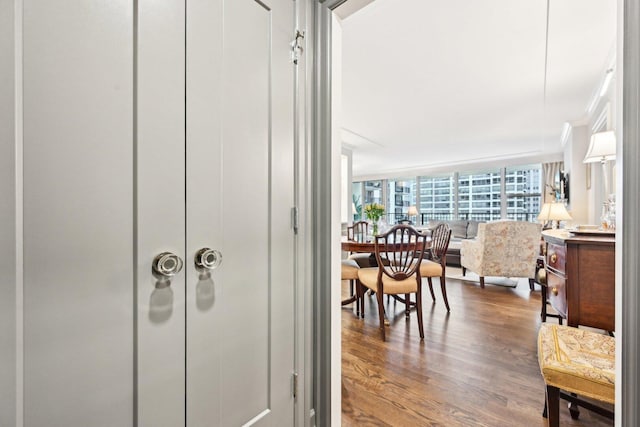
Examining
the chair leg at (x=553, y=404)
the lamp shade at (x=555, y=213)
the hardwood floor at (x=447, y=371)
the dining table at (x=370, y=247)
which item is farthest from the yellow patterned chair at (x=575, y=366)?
the lamp shade at (x=555, y=213)

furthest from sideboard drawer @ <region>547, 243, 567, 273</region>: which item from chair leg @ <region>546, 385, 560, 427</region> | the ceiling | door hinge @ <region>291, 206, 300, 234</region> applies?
the ceiling

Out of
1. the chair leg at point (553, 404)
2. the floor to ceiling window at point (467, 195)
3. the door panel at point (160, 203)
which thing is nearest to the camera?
the door panel at point (160, 203)

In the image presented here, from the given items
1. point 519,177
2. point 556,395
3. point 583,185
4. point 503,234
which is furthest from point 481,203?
point 556,395

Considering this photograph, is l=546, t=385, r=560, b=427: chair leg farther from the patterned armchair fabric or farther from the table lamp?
the table lamp

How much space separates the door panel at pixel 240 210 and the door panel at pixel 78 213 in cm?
17

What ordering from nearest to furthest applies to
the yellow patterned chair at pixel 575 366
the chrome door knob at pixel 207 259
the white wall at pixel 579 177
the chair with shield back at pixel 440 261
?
the chrome door knob at pixel 207 259 → the yellow patterned chair at pixel 575 366 → the chair with shield back at pixel 440 261 → the white wall at pixel 579 177

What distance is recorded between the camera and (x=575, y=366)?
1.19 metres

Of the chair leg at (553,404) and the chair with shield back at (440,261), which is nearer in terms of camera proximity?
the chair leg at (553,404)

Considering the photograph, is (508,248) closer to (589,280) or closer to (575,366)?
(589,280)

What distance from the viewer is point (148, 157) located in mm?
749

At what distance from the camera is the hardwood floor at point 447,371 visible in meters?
1.55

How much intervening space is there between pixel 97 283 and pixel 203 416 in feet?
1.72

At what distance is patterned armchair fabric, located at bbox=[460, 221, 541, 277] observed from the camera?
3926mm

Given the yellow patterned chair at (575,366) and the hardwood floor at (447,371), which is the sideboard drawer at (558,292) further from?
the hardwood floor at (447,371)
